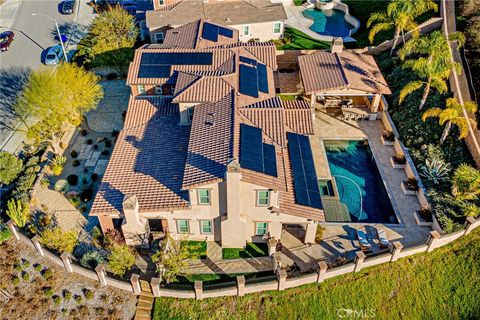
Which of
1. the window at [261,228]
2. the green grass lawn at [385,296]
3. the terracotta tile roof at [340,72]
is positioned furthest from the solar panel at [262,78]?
the green grass lawn at [385,296]

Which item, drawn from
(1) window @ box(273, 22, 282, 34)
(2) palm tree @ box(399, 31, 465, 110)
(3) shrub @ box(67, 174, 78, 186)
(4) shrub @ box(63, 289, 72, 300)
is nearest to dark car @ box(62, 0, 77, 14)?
(1) window @ box(273, 22, 282, 34)

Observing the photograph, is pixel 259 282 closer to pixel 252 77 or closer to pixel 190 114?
pixel 190 114

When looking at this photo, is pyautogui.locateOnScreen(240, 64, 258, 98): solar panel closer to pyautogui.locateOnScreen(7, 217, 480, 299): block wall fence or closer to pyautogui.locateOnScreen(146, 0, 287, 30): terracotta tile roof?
pyautogui.locateOnScreen(7, 217, 480, 299): block wall fence

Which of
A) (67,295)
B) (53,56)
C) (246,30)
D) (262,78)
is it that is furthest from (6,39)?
(67,295)

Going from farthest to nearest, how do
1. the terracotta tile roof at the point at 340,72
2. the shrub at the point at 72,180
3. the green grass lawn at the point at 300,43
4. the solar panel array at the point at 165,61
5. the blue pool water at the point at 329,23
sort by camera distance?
the blue pool water at the point at 329,23 → the green grass lawn at the point at 300,43 → the terracotta tile roof at the point at 340,72 → the solar panel array at the point at 165,61 → the shrub at the point at 72,180

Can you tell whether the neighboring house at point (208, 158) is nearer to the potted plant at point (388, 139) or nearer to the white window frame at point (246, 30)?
the potted plant at point (388, 139)

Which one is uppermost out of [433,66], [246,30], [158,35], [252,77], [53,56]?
[433,66]
